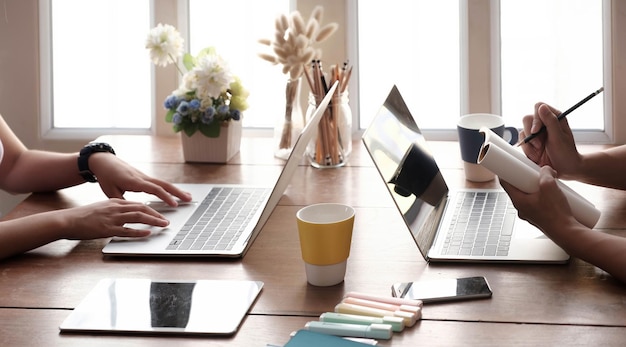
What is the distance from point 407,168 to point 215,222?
1.20ft

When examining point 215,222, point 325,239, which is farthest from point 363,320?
point 215,222

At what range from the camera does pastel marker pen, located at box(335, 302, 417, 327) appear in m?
1.26

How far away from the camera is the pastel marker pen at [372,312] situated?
4.12 feet

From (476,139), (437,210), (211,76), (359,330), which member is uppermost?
(211,76)

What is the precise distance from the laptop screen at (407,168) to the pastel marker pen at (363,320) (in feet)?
0.86

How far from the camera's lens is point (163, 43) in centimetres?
220

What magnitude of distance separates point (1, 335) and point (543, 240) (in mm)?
850

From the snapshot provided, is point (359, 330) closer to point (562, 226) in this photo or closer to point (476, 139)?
point (562, 226)

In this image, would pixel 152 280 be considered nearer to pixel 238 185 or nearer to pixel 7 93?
pixel 238 185

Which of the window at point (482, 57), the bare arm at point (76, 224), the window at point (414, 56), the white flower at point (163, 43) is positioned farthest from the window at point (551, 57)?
the bare arm at point (76, 224)

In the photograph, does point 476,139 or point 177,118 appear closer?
point 476,139

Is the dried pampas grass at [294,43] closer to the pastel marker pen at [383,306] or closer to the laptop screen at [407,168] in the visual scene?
the laptop screen at [407,168]

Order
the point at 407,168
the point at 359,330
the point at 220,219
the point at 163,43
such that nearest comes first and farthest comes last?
the point at 359,330, the point at 407,168, the point at 220,219, the point at 163,43

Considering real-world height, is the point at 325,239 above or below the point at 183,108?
below
